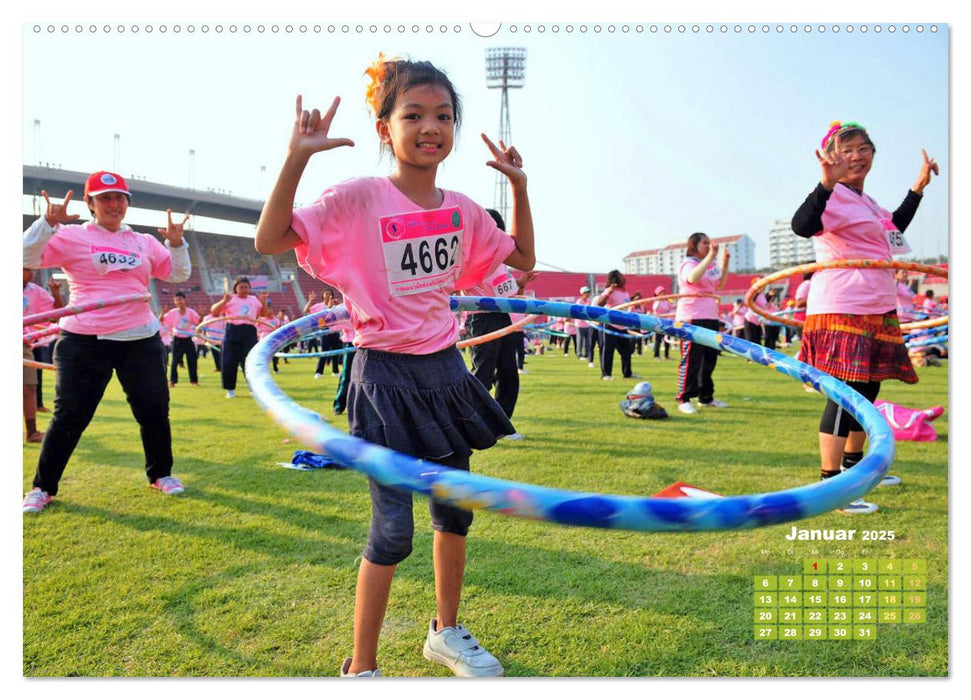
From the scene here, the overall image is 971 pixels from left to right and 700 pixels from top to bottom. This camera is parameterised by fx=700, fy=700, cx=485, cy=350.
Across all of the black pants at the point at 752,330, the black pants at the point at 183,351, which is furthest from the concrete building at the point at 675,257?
the black pants at the point at 183,351

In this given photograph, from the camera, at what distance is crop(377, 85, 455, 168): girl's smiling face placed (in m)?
2.37

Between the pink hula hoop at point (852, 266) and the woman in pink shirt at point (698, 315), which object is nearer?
the pink hula hoop at point (852, 266)

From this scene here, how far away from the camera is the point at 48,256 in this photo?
4547mm

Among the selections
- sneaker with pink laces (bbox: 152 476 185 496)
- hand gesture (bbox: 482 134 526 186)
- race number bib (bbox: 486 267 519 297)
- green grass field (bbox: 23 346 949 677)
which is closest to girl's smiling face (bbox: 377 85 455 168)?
hand gesture (bbox: 482 134 526 186)

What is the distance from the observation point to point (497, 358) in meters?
6.66

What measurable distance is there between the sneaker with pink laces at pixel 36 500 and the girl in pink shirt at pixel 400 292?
10.4 ft

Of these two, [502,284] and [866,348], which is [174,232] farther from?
[866,348]

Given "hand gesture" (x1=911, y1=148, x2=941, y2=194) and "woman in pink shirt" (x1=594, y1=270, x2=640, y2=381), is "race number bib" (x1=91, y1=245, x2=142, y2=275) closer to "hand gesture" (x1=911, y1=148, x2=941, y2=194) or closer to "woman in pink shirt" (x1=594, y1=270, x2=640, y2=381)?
"hand gesture" (x1=911, y1=148, x2=941, y2=194)

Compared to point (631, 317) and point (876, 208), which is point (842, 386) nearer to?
point (631, 317)

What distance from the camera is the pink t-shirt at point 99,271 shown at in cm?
463

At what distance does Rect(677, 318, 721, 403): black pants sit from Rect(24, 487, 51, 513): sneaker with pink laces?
719cm

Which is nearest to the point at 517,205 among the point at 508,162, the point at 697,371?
Answer: the point at 508,162

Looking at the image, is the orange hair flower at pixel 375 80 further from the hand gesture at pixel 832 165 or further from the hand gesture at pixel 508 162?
the hand gesture at pixel 832 165

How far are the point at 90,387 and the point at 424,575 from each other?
111 inches
